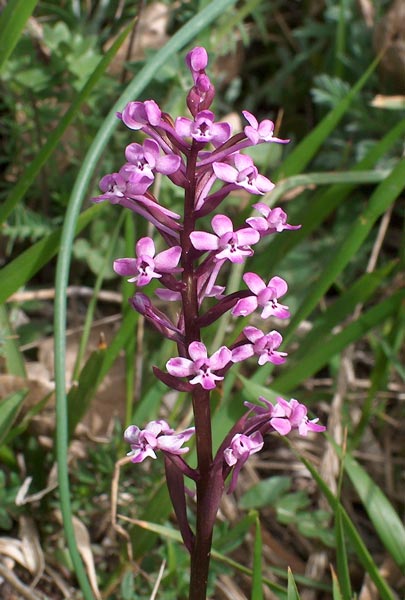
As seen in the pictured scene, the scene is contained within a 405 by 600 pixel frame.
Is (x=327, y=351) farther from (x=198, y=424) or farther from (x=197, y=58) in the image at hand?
(x=197, y=58)

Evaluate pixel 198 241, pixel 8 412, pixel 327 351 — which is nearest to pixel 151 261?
pixel 198 241

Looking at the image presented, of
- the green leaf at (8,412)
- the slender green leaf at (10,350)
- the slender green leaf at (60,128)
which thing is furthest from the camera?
the slender green leaf at (10,350)

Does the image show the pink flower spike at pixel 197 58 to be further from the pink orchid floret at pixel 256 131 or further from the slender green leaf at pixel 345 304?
the slender green leaf at pixel 345 304

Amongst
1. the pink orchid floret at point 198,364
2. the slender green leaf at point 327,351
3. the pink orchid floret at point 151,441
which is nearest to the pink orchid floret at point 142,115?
the pink orchid floret at point 198,364

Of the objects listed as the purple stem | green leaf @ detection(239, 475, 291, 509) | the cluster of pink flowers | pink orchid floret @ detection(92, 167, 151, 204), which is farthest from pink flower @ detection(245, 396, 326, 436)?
green leaf @ detection(239, 475, 291, 509)

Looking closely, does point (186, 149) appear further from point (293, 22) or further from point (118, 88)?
point (293, 22)

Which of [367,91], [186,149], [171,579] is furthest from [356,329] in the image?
[367,91]

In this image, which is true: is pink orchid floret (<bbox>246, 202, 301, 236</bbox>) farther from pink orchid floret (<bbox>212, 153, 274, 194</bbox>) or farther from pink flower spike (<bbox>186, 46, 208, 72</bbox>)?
pink flower spike (<bbox>186, 46, 208, 72</bbox>)

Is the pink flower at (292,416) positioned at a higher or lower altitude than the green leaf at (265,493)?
higher
